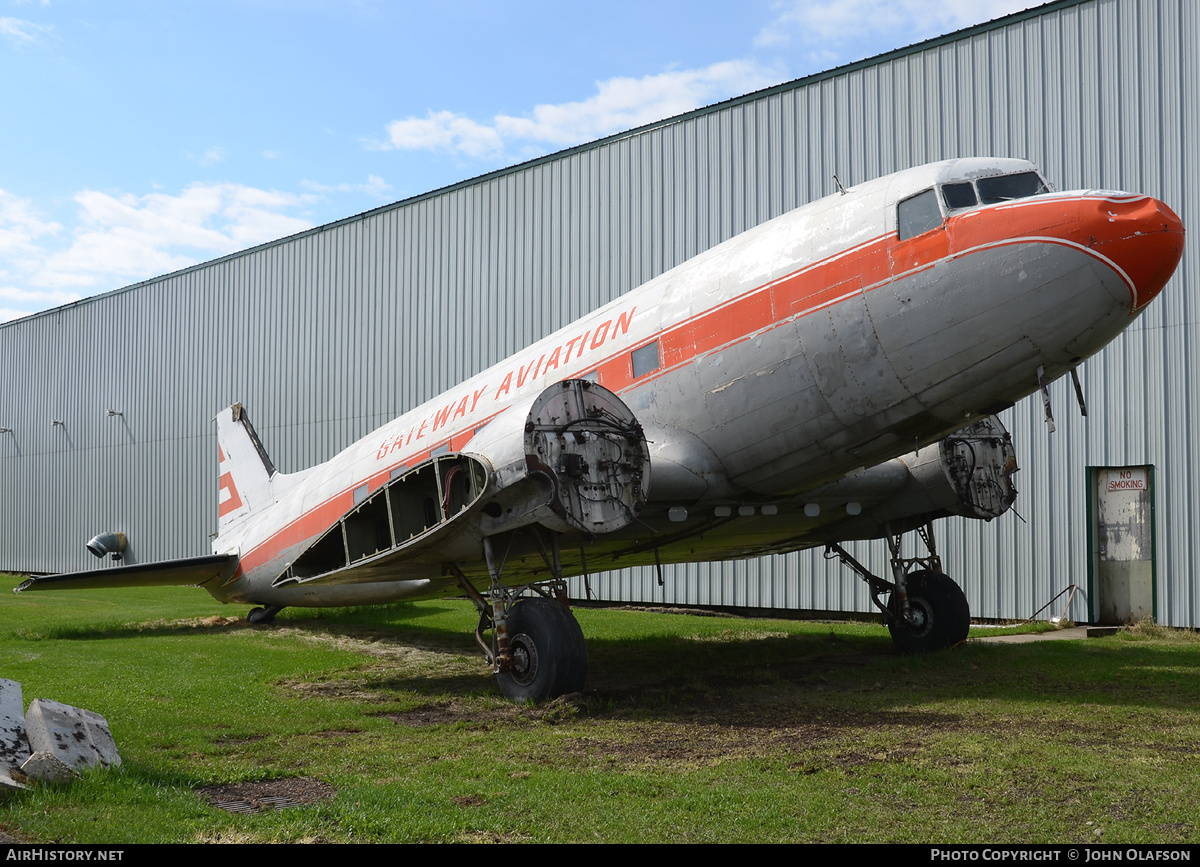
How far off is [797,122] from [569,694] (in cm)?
1471

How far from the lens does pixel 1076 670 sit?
33.9 feet

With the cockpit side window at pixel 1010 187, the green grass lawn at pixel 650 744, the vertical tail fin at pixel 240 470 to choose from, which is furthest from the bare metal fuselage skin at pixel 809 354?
the vertical tail fin at pixel 240 470

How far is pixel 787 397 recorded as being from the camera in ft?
29.8

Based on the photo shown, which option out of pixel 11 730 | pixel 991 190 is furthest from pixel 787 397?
pixel 11 730

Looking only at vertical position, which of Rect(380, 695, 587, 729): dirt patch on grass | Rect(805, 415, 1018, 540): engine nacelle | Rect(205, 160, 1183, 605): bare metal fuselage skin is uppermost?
Rect(205, 160, 1183, 605): bare metal fuselage skin

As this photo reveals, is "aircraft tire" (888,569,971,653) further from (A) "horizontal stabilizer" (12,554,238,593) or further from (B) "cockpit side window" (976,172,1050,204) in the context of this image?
(A) "horizontal stabilizer" (12,554,238,593)

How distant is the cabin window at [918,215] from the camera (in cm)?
839

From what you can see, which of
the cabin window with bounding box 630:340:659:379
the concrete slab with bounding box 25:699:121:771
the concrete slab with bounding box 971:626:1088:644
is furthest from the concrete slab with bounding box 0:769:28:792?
the concrete slab with bounding box 971:626:1088:644

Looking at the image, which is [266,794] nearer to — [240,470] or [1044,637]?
[1044,637]

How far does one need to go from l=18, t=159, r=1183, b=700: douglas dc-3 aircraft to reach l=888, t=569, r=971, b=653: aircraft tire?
2cm

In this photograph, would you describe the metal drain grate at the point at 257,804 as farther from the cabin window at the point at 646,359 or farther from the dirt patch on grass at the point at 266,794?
the cabin window at the point at 646,359

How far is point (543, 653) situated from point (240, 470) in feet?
36.9

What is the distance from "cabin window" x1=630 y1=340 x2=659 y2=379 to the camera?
10.2 metres
